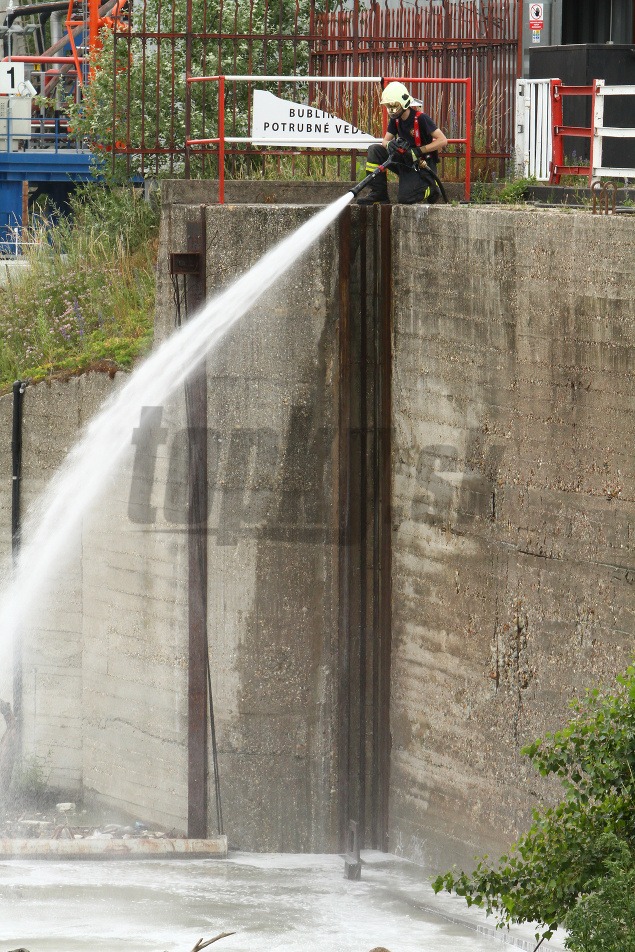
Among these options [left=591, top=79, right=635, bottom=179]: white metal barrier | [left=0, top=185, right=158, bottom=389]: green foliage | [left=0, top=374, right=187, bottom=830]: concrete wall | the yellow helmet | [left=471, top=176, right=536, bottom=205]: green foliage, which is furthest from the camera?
[left=0, top=185, right=158, bottom=389]: green foliage

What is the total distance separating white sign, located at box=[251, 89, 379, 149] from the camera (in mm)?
13828

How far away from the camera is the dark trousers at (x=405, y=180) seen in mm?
13750

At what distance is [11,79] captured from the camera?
87.4 ft

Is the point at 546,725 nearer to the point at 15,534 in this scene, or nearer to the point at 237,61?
the point at 15,534

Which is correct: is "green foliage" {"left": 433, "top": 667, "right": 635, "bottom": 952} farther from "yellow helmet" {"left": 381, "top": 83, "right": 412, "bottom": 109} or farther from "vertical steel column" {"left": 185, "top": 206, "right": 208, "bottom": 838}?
"yellow helmet" {"left": 381, "top": 83, "right": 412, "bottom": 109}

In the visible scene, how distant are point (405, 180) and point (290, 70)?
5031 millimetres

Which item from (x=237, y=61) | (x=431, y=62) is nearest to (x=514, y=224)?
A: (x=431, y=62)

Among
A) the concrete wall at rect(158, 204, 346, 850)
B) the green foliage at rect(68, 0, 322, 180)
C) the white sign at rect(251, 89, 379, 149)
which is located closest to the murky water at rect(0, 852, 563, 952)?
the concrete wall at rect(158, 204, 346, 850)

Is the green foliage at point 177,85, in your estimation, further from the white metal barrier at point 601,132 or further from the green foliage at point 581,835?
the green foliage at point 581,835

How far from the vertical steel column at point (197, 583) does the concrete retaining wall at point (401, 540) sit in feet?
0.31

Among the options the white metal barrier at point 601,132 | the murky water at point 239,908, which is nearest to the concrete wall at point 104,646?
the murky water at point 239,908

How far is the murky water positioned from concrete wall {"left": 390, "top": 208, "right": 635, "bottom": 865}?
0.71 m

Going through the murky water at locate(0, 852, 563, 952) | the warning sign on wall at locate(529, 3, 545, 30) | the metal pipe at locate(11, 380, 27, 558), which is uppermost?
the warning sign on wall at locate(529, 3, 545, 30)

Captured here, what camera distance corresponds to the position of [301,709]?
14.0 metres
